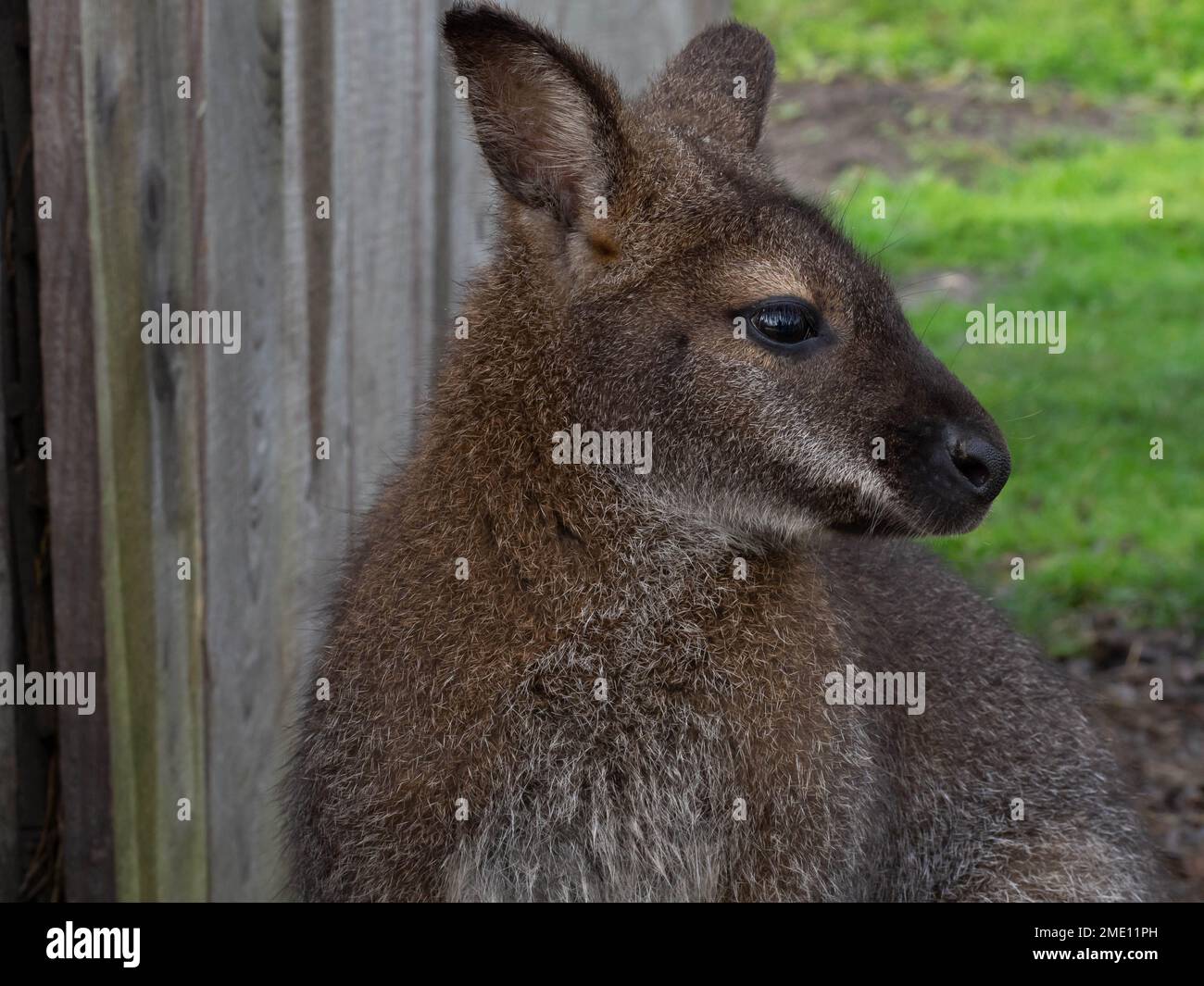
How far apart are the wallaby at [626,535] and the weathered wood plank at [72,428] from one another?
2.07 feet

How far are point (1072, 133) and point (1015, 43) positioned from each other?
5.79ft

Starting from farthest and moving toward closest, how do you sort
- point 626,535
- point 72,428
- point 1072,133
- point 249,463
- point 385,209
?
point 1072,133
point 385,209
point 249,463
point 72,428
point 626,535

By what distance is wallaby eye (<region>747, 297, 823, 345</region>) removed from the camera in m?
3.60

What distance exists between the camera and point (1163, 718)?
21.4ft

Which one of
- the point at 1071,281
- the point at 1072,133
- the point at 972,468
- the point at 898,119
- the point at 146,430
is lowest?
the point at 972,468

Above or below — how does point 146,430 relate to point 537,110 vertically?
below

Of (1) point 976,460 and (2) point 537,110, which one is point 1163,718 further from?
(2) point 537,110

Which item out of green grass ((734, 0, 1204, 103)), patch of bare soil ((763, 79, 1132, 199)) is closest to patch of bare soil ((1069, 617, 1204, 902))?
patch of bare soil ((763, 79, 1132, 199))

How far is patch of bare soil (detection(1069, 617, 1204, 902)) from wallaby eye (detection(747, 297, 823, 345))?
242 centimetres

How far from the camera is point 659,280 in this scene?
365cm

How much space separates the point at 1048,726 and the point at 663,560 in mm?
1538

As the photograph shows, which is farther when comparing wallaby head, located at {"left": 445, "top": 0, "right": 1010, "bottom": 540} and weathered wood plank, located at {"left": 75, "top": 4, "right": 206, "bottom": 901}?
weathered wood plank, located at {"left": 75, "top": 4, "right": 206, "bottom": 901}

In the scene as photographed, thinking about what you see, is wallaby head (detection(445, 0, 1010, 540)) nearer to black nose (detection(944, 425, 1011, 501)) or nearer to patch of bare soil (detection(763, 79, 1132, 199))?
black nose (detection(944, 425, 1011, 501))

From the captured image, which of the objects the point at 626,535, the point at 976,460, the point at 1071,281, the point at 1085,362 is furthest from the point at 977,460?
the point at 1071,281
